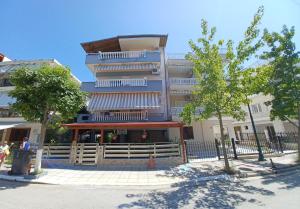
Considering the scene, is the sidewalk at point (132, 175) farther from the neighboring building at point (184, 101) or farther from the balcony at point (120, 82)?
the balcony at point (120, 82)

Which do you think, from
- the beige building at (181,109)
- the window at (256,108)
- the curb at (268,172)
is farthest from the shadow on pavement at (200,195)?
the window at (256,108)

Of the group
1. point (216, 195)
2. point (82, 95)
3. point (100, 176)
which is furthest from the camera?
point (82, 95)

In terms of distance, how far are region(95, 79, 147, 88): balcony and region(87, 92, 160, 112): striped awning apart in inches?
44.6

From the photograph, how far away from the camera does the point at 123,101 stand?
19.3 meters

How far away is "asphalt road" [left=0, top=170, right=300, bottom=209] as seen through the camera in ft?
20.8

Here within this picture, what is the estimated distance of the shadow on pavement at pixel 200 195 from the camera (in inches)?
256

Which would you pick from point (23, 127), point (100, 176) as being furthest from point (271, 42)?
point (23, 127)

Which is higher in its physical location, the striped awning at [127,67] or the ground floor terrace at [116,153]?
the striped awning at [127,67]

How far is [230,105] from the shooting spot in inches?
438

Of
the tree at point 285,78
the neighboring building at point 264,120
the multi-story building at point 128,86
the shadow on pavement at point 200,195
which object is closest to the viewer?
the shadow on pavement at point 200,195

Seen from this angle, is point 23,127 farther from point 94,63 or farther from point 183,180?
point 183,180

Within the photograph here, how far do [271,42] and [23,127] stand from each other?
28.9 meters

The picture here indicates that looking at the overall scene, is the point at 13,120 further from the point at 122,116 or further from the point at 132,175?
the point at 132,175

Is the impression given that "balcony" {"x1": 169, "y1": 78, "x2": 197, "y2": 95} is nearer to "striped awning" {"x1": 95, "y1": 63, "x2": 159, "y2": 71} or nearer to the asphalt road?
"striped awning" {"x1": 95, "y1": 63, "x2": 159, "y2": 71}
